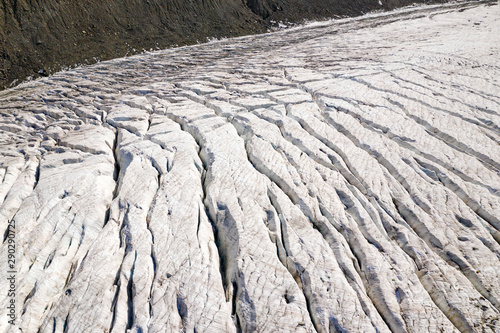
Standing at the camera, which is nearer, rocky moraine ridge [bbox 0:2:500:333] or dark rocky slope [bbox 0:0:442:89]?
rocky moraine ridge [bbox 0:2:500:333]

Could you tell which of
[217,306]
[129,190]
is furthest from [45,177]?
[217,306]

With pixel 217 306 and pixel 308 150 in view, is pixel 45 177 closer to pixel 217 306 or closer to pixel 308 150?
pixel 217 306

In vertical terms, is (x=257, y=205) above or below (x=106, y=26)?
below

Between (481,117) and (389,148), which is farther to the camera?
(481,117)

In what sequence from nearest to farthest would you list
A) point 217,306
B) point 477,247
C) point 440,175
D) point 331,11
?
point 217,306, point 477,247, point 440,175, point 331,11

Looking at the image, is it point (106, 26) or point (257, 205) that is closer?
point (257, 205)
